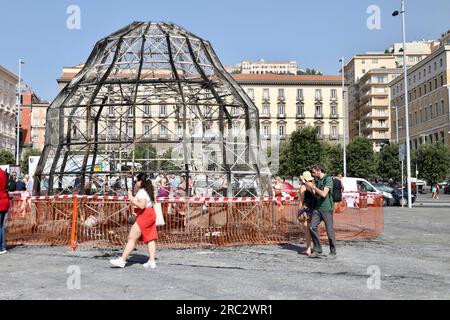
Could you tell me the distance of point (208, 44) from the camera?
16750 mm

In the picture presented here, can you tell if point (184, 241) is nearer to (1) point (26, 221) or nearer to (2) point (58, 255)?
(2) point (58, 255)

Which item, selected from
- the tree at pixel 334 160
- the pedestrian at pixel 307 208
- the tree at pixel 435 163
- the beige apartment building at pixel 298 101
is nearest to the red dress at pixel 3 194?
the pedestrian at pixel 307 208

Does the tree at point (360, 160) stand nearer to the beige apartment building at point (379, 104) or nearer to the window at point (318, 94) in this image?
the window at point (318, 94)

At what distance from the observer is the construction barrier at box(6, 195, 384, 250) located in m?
11.0

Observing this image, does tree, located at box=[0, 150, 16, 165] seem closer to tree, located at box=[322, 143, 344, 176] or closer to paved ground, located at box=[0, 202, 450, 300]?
tree, located at box=[322, 143, 344, 176]

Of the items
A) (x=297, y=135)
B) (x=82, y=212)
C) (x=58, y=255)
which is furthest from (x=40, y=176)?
(x=297, y=135)

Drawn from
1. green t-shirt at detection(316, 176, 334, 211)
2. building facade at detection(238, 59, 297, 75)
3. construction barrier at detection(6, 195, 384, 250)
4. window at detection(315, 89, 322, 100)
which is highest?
building facade at detection(238, 59, 297, 75)

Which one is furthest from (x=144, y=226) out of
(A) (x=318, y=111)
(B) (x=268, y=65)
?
(B) (x=268, y=65)

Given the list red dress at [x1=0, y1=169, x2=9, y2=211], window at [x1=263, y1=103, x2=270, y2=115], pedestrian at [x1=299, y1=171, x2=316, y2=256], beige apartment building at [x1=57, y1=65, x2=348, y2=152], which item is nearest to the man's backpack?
pedestrian at [x1=299, y1=171, x2=316, y2=256]

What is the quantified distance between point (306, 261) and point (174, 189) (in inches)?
306

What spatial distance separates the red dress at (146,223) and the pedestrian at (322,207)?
2.89m

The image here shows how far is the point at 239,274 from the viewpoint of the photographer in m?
7.61

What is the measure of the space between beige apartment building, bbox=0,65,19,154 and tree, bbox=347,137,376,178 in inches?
1879

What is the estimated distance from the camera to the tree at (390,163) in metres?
61.1
